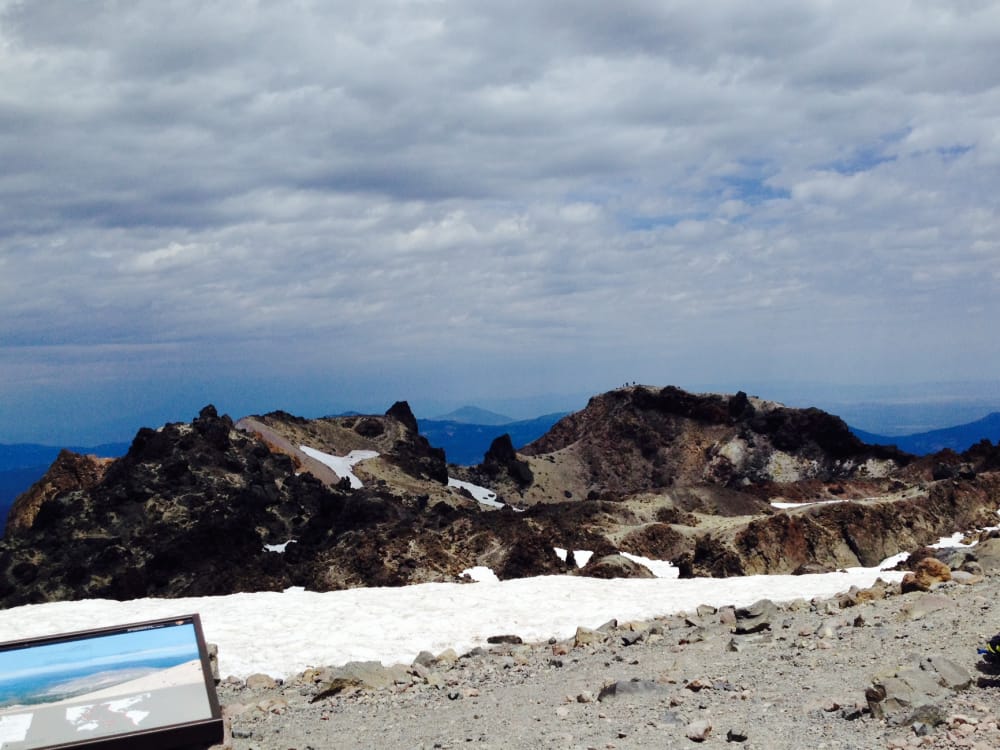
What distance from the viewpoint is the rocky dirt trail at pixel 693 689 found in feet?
23.2

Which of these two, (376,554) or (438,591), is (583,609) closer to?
(438,591)

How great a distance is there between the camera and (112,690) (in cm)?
798

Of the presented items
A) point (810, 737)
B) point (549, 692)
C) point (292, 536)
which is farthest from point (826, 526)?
point (810, 737)

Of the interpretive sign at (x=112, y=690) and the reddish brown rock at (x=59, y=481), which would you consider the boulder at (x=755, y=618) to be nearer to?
the interpretive sign at (x=112, y=690)

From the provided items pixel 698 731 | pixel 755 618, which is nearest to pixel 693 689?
pixel 698 731

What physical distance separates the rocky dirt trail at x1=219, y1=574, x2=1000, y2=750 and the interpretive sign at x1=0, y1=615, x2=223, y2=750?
888mm

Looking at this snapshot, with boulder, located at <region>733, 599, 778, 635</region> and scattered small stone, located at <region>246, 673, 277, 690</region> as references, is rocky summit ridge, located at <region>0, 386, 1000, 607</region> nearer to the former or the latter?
boulder, located at <region>733, 599, 778, 635</region>

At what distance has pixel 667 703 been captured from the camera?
8250 millimetres

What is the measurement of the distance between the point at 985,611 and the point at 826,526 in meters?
16.4

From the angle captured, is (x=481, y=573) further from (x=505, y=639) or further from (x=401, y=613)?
(x=505, y=639)

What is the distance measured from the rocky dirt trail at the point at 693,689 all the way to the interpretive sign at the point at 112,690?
89cm

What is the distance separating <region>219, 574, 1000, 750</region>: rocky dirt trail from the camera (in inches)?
279

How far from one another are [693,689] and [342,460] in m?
38.2

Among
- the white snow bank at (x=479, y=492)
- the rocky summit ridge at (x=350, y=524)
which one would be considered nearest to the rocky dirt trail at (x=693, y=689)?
the rocky summit ridge at (x=350, y=524)
